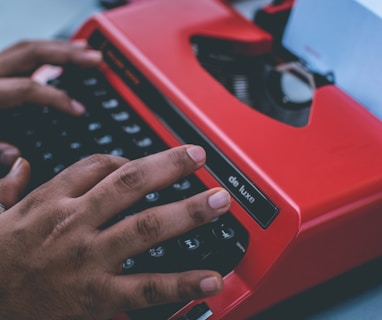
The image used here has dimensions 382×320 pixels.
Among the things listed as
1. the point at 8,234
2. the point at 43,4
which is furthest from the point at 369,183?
the point at 43,4

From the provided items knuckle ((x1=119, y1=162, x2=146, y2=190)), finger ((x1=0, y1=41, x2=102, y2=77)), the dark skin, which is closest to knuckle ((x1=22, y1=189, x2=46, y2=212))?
the dark skin

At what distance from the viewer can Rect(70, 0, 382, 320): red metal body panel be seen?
0.53 meters

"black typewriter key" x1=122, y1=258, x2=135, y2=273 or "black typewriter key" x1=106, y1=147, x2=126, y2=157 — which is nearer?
"black typewriter key" x1=122, y1=258, x2=135, y2=273

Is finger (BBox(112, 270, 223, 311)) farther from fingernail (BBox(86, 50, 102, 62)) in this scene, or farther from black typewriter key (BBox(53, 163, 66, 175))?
fingernail (BBox(86, 50, 102, 62))

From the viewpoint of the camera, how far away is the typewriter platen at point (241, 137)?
54 cm

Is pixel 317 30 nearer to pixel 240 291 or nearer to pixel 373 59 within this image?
pixel 373 59

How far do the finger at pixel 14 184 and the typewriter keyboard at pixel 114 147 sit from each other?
50mm

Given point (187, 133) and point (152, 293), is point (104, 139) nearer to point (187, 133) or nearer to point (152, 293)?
point (187, 133)

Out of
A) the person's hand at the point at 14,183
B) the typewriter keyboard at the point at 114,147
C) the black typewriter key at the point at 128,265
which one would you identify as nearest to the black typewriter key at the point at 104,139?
the typewriter keyboard at the point at 114,147

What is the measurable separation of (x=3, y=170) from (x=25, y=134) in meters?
0.07

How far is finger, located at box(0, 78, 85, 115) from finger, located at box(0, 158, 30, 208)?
0.47ft

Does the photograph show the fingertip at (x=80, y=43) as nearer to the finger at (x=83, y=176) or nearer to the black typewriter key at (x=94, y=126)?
the black typewriter key at (x=94, y=126)

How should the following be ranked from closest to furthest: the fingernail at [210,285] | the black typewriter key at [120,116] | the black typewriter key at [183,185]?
the fingernail at [210,285], the black typewriter key at [183,185], the black typewriter key at [120,116]

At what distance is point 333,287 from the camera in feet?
2.06
